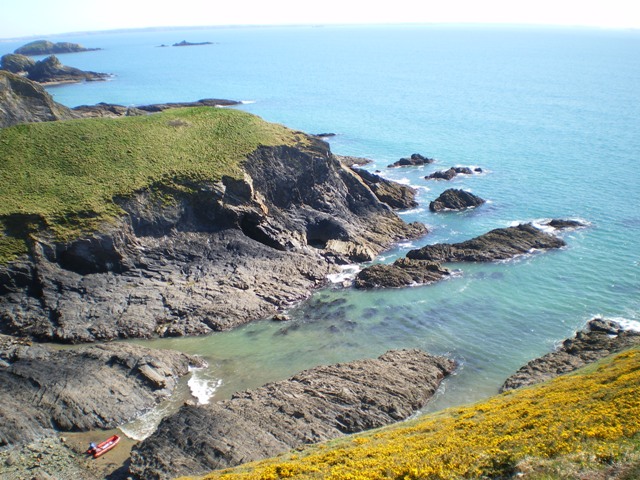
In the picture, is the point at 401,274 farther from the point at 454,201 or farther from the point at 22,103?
the point at 22,103

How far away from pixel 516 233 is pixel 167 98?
12273 cm

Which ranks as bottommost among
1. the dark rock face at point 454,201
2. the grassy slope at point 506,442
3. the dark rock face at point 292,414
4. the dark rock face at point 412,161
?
the dark rock face at point 292,414

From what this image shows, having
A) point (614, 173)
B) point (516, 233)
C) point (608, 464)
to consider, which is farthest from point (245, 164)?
point (614, 173)

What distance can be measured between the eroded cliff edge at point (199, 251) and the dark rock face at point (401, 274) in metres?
4.06

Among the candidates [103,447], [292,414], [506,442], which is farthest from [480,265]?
[103,447]

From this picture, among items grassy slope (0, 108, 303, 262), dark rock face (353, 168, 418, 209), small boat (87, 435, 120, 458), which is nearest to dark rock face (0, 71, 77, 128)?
grassy slope (0, 108, 303, 262)

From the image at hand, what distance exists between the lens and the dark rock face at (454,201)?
76.2m

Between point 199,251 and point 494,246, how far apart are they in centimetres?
3050

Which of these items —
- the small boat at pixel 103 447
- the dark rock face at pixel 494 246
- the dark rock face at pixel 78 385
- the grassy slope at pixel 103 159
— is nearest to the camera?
the small boat at pixel 103 447

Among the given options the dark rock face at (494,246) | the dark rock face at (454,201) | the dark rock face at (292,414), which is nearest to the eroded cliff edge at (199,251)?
the dark rock face at (494,246)

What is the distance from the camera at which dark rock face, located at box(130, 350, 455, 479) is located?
105 feet

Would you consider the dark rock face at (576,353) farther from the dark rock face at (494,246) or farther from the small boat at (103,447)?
the small boat at (103,447)

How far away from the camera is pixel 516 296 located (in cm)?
5375

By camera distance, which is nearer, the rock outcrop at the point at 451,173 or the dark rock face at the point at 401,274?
the dark rock face at the point at 401,274
